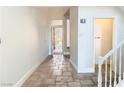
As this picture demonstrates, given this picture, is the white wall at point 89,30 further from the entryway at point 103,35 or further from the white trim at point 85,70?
→ the entryway at point 103,35

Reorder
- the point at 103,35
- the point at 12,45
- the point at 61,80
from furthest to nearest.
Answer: the point at 103,35, the point at 61,80, the point at 12,45

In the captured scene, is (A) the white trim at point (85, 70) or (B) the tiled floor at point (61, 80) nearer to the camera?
(B) the tiled floor at point (61, 80)

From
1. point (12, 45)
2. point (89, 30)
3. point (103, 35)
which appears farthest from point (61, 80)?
point (103, 35)

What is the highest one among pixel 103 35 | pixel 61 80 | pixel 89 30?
pixel 89 30

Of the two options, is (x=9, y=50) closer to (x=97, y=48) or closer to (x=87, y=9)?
(x=87, y=9)

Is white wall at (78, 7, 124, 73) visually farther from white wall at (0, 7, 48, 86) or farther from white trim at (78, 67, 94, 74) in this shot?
white wall at (0, 7, 48, 86)

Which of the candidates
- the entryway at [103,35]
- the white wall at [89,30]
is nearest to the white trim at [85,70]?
the white wall at [89,30]

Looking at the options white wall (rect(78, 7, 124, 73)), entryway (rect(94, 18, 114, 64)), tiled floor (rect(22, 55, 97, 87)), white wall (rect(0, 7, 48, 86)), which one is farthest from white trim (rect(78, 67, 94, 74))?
white wall (rect(0, 7, 48, 86))

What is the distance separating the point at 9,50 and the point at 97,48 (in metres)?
4.62

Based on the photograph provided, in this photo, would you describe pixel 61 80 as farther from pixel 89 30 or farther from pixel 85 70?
pixel 89 30

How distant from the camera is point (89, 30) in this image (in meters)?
6.14

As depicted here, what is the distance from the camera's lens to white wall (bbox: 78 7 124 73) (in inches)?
239

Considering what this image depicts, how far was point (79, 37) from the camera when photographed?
20.2ft

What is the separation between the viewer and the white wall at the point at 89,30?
607cm
